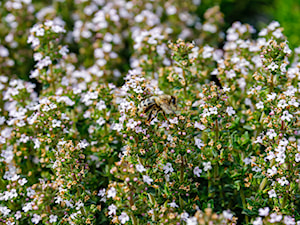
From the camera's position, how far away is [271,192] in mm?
3348

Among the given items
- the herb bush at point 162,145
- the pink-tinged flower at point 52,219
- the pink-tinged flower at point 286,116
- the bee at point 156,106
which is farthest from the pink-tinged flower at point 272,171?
the pink-tinged flower at point 52,219

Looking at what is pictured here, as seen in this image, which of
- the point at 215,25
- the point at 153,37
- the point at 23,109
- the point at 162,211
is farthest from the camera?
the point at 215,25

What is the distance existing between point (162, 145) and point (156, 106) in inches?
15.3

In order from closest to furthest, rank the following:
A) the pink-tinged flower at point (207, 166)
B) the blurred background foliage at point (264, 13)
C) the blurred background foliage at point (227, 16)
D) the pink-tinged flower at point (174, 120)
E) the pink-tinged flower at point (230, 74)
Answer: the pink-tinged flower at point (174, 120), the pink-tinged flower at point (207, 166), the pink-tinged flower at point (230, 74), the blurred background foliage at point (227, 16), the blurred background foliage at point (264, 13)

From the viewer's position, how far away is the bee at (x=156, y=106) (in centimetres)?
339

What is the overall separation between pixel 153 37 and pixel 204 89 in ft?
4.62

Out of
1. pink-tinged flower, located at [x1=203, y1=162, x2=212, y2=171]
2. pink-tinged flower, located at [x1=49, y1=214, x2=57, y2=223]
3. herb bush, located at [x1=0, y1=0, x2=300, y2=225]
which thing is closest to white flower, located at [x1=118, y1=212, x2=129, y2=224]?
Answer: herb bush, located at [x1=0, y1=0, x2=300, y2=225]

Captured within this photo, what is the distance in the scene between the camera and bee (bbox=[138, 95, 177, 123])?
3.39m

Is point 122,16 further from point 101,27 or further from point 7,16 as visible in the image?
point 7,16

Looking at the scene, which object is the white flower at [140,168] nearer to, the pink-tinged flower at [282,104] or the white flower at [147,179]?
the white flower at [147,179]

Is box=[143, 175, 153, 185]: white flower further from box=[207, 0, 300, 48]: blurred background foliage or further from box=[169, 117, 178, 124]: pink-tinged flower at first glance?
box=[207, 0, 300, 48]: blurred background foliage

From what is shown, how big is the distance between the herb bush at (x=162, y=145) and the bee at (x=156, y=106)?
5cm

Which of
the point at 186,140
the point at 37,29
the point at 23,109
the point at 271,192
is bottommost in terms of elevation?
the point at 271,192

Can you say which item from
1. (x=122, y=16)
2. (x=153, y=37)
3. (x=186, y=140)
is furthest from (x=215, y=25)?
(x=186, y=140)
